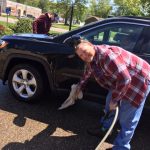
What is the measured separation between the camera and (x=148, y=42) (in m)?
4.71

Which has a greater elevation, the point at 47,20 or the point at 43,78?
the point at 47,20

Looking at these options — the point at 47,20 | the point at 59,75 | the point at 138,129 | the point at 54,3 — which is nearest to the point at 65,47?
the point at 59,75

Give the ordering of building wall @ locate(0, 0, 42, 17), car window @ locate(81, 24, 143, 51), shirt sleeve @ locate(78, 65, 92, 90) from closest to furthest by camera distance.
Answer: shirt sleeve @ locate(78, 65, 92, 90), car window @ locate(81, 24, 143, 51), building wall @ locate(0, 0, 42, 17)

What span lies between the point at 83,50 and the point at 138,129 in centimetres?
237

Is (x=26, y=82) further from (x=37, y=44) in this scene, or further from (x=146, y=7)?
(x=146, y=7)

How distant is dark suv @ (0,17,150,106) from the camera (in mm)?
4816

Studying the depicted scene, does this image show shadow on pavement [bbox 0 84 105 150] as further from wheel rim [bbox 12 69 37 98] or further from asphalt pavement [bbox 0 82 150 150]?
wheel rim [bbox 12 69 37 98]

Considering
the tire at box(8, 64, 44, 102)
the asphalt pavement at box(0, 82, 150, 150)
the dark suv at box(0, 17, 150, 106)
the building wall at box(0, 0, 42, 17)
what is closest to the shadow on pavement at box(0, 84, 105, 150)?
the asphalt pavement at box(0, 82, 150, 150)

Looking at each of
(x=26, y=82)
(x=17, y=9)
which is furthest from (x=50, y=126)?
(x=17, y=9)

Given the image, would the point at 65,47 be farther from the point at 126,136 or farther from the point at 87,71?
the point at 126,136

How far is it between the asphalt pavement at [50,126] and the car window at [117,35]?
1.07 meters

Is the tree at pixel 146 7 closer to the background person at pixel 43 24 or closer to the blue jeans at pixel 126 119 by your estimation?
the background person at pixel 43 24

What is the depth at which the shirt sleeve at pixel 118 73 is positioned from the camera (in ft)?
11.0

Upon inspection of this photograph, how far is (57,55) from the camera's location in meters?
5.13
